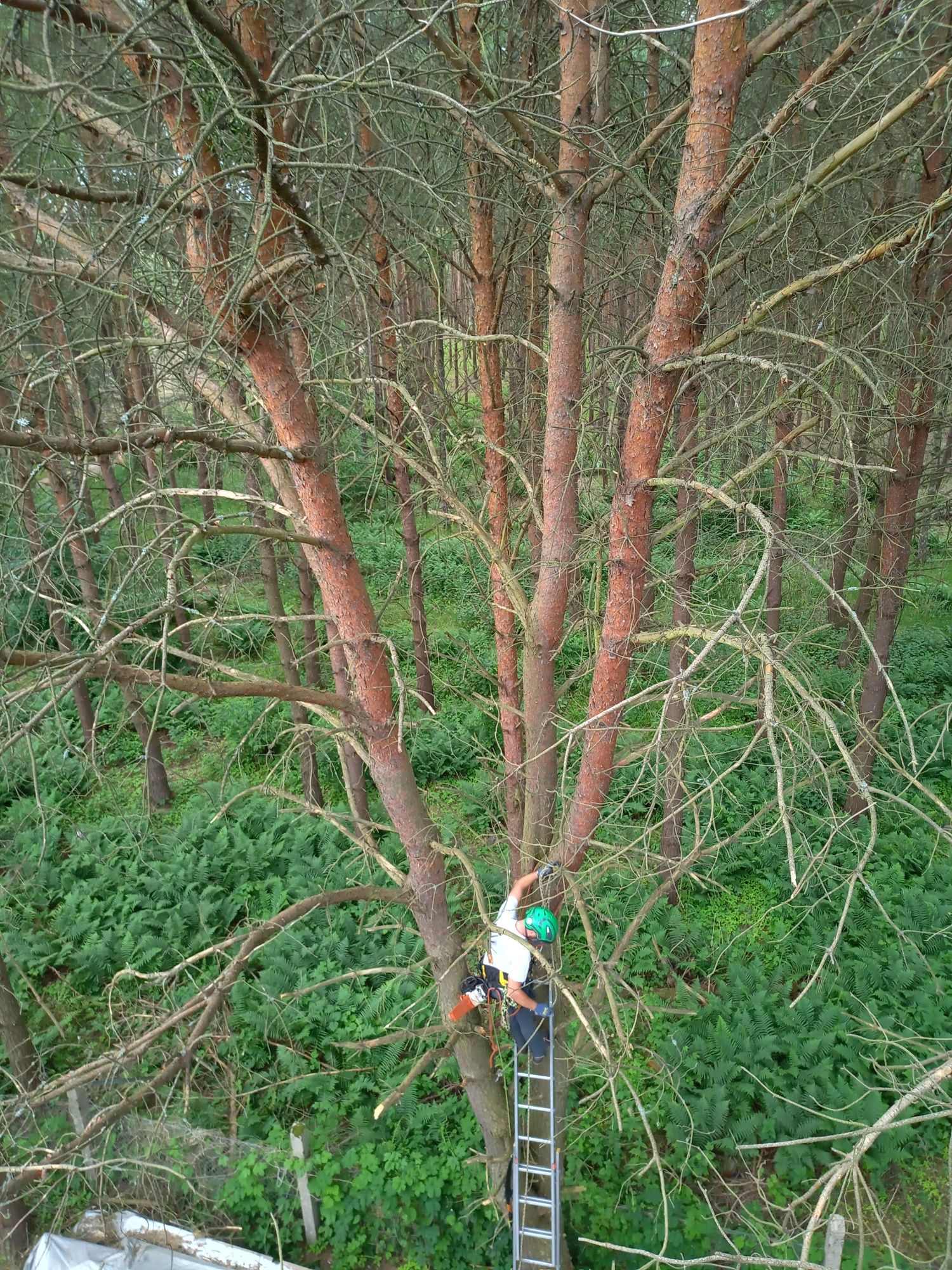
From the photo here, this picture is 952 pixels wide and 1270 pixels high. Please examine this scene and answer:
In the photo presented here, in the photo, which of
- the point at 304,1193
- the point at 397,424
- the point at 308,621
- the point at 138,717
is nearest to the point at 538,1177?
the point at 304,1193

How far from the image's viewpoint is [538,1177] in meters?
4.99

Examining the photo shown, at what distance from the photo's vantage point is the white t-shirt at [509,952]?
457 centimetres

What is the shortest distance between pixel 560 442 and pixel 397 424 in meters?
1.98

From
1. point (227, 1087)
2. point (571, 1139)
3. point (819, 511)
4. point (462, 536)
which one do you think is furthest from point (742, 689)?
point (819, 511)

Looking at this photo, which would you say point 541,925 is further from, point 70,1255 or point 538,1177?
point 70,1255

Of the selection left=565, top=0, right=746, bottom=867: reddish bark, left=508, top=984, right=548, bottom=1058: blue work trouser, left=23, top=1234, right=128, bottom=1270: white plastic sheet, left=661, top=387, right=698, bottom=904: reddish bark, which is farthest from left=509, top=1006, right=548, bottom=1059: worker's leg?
left=23, top=1234, right=128, bottom=1270: white plastic sheet

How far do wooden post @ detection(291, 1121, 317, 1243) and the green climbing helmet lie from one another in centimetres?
269

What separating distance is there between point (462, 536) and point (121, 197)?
2513 mm

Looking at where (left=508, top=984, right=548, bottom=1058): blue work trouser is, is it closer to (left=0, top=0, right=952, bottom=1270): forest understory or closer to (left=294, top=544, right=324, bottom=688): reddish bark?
(left=0, top=0, right=952, bottom=1270): forest understory

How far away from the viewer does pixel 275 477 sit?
14.5ft

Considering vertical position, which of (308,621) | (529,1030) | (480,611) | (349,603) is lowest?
(529,1030)

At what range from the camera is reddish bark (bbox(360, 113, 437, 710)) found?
5.62 m

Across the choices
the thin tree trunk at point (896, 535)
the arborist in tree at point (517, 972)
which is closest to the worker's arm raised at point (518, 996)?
the arborist in tree at point (517, 972)

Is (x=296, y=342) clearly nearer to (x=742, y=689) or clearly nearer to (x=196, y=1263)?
(x=742, y=689)
